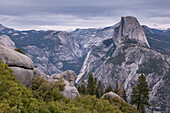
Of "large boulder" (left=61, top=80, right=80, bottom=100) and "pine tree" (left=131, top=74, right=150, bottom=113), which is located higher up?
"large boulder" (left=61, top=80, right=80, bottom=100)

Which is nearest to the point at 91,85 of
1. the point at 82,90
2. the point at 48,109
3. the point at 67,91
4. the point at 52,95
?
the point at 82,90

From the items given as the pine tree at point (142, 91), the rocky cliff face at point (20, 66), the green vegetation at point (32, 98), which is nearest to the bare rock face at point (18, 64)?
the rocky cliff face at point (20, 66)

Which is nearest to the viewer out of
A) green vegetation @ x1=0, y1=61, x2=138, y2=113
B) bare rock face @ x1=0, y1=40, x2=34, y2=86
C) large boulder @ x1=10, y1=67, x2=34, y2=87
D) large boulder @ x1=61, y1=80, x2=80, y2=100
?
green vegetation @ x1=0, y1=61, x2=138, y2=113

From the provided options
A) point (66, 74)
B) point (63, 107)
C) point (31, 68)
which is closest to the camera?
point (63, 107)

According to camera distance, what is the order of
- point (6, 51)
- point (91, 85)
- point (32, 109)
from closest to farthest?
1. point (32, 109)
2. point (6, 51)
3. point (91, 85)

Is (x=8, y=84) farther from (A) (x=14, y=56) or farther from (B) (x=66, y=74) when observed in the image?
(B) (x=66, y=74)

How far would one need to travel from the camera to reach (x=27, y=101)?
894 inches

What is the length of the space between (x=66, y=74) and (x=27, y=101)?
41.7m

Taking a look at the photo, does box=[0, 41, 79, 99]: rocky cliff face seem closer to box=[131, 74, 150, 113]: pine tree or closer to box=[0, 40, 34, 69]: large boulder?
box=[0, 40, 34, 69]: large boulder

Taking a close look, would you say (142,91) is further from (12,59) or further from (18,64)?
(12,59)

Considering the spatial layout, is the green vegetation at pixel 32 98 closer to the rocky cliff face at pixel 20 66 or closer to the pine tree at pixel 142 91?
the rocky cliff face at pixel 20 66

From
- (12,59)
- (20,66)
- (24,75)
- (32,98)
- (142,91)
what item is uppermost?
(12,59)

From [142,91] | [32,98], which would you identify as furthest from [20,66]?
[142,91]

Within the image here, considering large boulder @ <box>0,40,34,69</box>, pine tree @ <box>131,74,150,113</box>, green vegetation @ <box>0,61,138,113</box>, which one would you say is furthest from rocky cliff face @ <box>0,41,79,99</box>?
pine tree @ <box>131,74,150,113</box>
